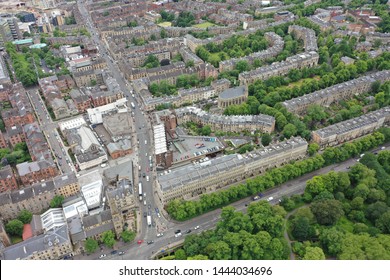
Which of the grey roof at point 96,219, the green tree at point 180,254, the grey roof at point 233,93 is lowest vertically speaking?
the green tree at point 180,254

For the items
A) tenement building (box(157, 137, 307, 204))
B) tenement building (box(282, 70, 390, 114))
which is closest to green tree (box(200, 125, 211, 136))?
tenement building (box(157, 137, 307, 204))

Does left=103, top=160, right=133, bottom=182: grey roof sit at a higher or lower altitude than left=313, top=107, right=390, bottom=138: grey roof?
lower

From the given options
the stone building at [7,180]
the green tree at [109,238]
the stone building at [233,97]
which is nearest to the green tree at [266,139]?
the stone building at [233,97]

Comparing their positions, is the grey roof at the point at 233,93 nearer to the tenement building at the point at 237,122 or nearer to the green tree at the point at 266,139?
the tenement building at the point at 237,122

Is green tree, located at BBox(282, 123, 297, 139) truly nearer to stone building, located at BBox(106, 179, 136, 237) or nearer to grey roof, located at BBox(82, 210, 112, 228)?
stone building, located at BBox(106, 179, 136, 237)

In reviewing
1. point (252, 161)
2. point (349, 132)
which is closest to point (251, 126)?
point (252, 161)

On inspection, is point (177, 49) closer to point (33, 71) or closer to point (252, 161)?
point (33, 71)

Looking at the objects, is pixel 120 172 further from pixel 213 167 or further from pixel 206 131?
pixel 206 131
